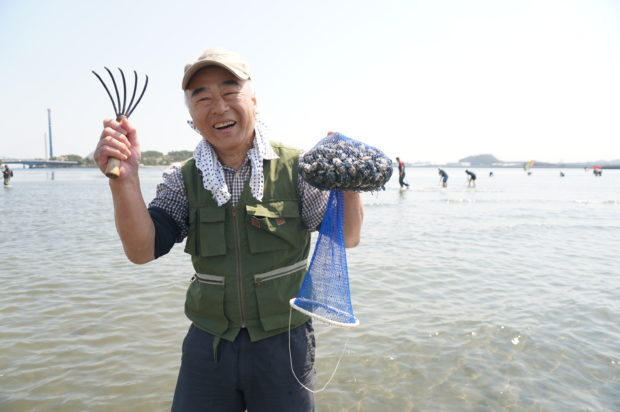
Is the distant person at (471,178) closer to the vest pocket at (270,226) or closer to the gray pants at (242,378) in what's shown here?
the vest pocket at (270,226)

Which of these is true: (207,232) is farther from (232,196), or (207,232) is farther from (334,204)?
(334,204)

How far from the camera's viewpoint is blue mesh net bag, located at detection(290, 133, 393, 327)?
172cm

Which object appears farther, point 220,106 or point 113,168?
point 220,106

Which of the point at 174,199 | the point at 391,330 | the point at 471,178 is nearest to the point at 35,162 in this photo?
the point at 471,178

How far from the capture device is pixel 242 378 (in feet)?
6.37

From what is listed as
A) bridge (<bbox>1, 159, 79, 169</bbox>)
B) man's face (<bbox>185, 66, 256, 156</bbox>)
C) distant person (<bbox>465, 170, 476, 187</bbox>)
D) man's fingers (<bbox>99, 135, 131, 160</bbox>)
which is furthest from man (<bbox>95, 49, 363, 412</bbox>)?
bridge (<bbox>1, 159, 79, 169</bbox>)

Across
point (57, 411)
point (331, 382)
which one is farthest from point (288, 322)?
point (57, 411)

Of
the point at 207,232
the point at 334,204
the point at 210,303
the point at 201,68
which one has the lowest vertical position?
the point at 210,303

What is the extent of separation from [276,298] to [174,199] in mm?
691

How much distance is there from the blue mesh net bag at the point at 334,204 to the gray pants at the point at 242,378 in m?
0.26

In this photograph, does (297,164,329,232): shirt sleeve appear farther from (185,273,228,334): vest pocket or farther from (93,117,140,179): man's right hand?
(93,117,140,179): man's right hand

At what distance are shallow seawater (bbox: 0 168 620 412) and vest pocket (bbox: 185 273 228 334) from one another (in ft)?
7.32

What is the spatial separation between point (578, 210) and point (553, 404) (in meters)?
17.1

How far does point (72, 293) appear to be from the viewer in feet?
21.4
